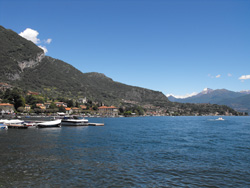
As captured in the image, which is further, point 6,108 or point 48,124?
point 6,108

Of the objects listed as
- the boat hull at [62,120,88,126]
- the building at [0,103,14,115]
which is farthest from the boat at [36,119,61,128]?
the building at [0,103,14,115]

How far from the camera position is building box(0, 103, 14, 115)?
5857 inches

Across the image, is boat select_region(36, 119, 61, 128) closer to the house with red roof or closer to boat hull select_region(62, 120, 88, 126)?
Answer: boat hull select_region(62, 120, 88, 126)

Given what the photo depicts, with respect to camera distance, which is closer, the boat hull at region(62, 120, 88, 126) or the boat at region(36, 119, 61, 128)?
the boat at region(36, 119, 61, 128)

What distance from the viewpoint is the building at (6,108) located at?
149 metres

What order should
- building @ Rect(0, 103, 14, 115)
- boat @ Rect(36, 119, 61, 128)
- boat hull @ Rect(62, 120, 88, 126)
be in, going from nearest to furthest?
boat @ Rect(36, 119, 61, 128) → boat hull @ Rect(62, 120, 88, 126) → building @ Rect(0, 103, 14, 115)

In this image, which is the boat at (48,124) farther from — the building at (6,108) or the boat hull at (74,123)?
the building at (6,108)

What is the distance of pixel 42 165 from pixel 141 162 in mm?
11224

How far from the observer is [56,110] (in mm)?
180250

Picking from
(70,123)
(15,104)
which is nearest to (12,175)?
(70,123)

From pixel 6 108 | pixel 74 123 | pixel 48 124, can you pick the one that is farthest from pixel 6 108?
pixel 48 124

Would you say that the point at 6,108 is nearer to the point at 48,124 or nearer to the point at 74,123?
the point at 74,123

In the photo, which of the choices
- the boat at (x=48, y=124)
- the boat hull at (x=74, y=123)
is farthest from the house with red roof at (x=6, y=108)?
the boat at (x=48, y=124)

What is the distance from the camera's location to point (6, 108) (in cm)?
15100
